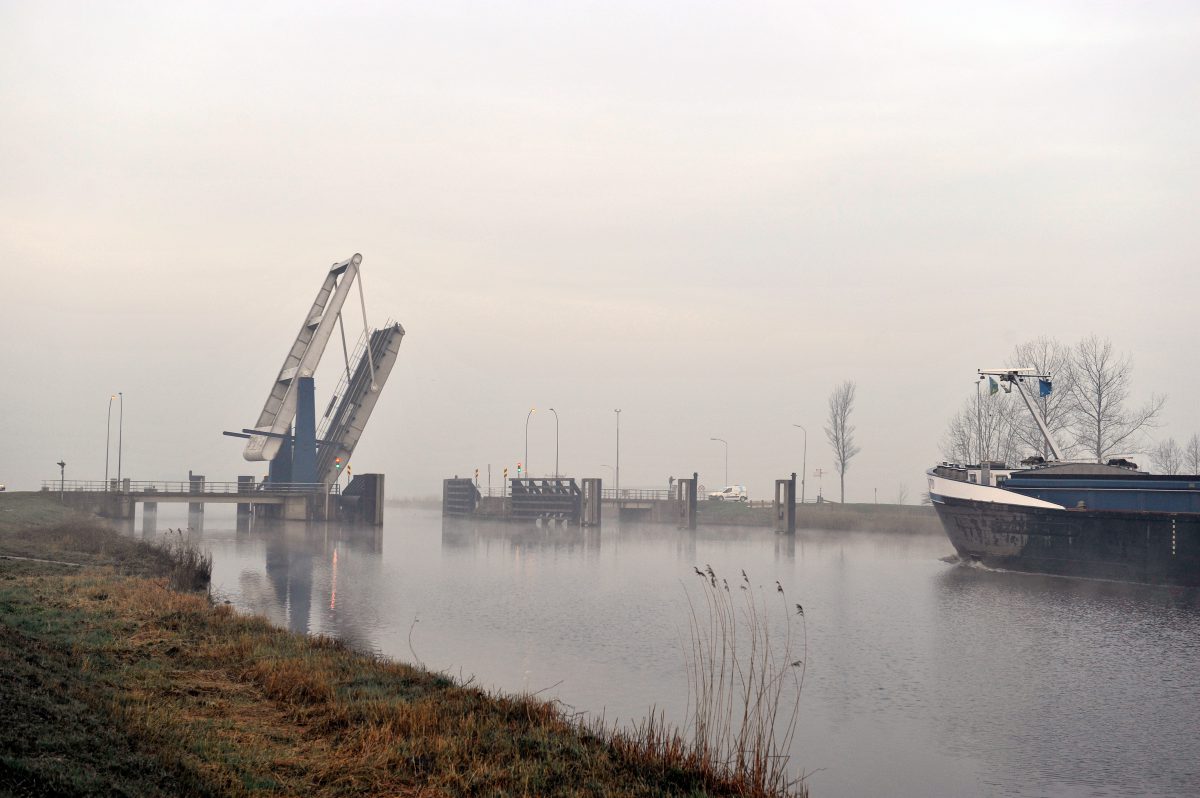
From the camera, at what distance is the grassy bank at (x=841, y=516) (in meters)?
64.8

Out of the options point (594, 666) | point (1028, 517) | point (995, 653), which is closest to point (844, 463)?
point (1028, 517)

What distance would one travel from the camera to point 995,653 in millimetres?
20188

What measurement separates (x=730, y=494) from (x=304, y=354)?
4527 cm

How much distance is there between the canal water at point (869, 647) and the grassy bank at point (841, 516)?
73.2 ft

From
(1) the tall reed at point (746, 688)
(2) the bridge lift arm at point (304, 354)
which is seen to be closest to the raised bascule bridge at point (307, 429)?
(2) the bridge lift arm at point (304, 354)

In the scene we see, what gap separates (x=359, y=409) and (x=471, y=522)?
28653mm

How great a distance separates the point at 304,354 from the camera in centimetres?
5084

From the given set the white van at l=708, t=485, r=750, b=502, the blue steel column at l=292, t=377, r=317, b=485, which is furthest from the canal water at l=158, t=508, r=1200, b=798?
the white van at l=708, t=485, r=750, b=502

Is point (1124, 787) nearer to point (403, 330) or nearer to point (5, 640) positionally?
point (5, 640)

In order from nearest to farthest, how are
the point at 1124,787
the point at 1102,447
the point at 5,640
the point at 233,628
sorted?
the point at 5,640 < the point at 1124,787 < the point at 233,628 < the point at 1102,447

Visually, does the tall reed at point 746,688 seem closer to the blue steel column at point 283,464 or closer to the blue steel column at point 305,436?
the blue steel column at point 305,436

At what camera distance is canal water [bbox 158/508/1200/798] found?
1210cm

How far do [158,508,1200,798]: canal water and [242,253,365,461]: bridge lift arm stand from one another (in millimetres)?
10414

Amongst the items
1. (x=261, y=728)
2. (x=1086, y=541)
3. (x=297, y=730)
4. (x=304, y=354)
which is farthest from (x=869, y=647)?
(x=304, y=354)
